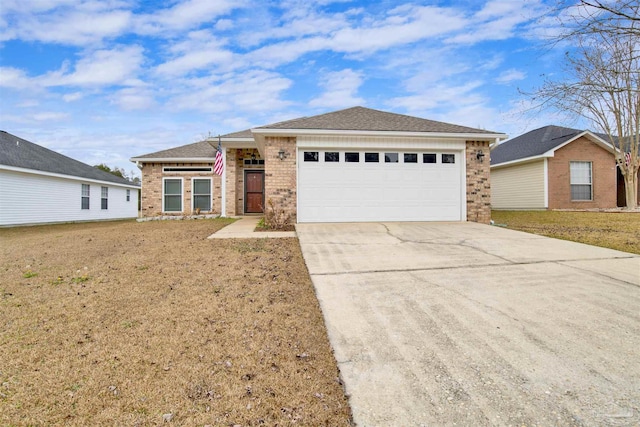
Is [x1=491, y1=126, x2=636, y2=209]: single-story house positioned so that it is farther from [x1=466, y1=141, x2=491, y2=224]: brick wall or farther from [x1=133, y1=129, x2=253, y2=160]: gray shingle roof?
[x1=133, y1=129, x2=253, y2=160]: gray shingle roof

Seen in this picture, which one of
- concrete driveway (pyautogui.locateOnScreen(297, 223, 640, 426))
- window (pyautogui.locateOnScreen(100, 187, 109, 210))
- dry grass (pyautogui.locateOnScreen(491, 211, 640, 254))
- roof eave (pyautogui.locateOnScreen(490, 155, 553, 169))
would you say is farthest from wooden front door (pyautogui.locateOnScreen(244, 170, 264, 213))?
roof eave (pyautogui.locateOnScreen(490, 155, 553, 169))

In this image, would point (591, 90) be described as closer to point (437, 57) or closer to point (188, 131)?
point (437, 57)

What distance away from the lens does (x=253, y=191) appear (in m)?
14.2

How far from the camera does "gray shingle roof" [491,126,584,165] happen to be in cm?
1541

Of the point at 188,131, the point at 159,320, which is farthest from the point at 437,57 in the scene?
the point at 188,131

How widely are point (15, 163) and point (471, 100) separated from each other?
19.9m

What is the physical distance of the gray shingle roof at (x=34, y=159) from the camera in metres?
14.0

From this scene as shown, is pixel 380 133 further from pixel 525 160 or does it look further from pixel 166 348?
pixel 525 160

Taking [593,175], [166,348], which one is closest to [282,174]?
[166,348]

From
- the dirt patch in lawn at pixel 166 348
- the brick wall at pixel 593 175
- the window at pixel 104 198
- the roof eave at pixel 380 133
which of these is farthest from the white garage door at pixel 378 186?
the window at pixel 104 198

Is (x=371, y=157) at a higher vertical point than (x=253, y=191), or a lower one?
higher

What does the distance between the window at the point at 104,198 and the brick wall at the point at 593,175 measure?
25.8m

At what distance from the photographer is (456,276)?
14.2 ft

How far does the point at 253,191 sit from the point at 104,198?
41.6 feet
